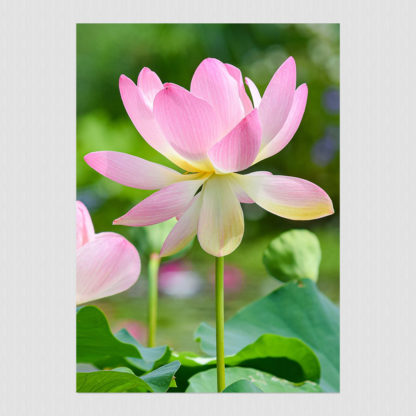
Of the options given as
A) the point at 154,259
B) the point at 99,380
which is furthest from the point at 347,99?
the point at 99,380

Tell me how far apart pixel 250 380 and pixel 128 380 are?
19cm

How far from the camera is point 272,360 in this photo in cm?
94

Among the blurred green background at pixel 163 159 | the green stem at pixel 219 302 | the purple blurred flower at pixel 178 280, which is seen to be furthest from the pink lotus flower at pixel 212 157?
the purple blurred flower at pixel 178 280

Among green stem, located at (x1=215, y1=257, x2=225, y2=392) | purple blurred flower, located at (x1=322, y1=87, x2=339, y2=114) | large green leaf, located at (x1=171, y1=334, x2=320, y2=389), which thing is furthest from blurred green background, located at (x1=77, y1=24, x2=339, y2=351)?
green stem, located at (x1=215, y1=257, x2=225, y2=392)

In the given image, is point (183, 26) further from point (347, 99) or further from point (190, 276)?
point (190, 276)

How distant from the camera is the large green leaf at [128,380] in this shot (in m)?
0.79

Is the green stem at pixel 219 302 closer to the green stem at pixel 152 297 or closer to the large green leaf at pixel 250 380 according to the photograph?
the large green leaf at pixel 250 380

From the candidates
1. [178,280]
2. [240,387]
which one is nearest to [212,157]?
[240,387]

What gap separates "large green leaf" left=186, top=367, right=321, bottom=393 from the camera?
0.89 metres

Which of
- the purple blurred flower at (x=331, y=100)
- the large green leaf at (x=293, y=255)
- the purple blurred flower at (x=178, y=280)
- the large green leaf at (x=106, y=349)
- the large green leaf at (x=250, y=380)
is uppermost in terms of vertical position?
the purple blurred flower at (x=331, y=100)

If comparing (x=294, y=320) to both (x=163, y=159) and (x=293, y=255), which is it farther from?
(x=163, y=159)

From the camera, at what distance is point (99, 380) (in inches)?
32.7

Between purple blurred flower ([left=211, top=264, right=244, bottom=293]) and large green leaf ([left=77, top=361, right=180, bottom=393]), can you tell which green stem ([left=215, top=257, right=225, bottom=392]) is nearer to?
large green leaf ([left=77, top=361, right=180, bottom=393])

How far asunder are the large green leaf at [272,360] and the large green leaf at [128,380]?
0.08 metres
